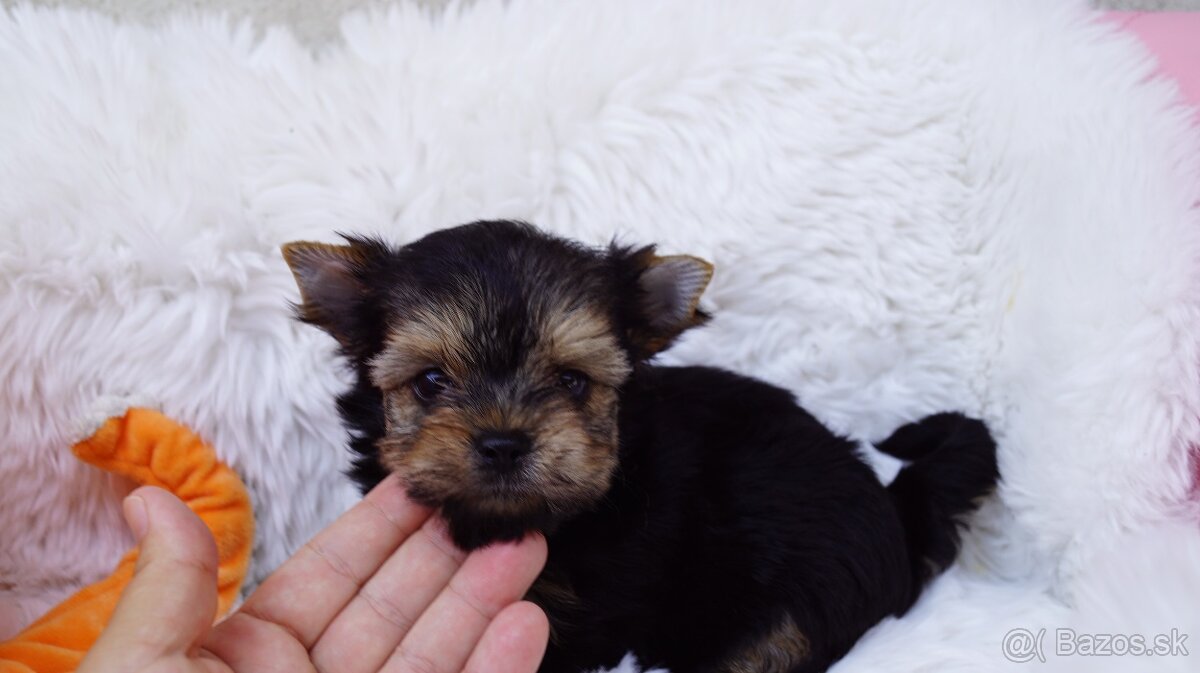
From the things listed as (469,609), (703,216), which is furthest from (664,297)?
(469,609)

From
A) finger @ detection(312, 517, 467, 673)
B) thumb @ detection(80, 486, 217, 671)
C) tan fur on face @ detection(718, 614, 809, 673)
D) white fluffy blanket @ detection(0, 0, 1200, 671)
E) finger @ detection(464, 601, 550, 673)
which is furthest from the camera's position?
white fluffy blanket @ detection(0, 0, 1200, 671)

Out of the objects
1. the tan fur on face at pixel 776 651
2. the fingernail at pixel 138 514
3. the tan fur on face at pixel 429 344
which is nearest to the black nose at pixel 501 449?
the tan fur on face at pixel 429 344

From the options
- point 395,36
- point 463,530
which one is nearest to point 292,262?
point 463,530

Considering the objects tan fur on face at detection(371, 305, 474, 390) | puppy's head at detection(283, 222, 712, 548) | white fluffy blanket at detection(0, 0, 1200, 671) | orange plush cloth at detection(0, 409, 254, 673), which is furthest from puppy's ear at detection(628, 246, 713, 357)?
orange plush cloth at detection(0, 409, 254, 673)

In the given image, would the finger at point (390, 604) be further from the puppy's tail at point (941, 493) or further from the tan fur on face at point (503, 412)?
the puppy's tail at point (941, 493)

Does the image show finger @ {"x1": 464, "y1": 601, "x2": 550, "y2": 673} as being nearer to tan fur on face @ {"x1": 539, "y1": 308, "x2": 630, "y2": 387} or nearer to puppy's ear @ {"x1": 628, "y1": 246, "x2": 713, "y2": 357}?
tan fur on face @ {"x1": 539, "y1": 308, "x2": 630, "y2": 387}

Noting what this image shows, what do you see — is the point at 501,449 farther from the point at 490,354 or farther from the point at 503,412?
the point at 490,354
